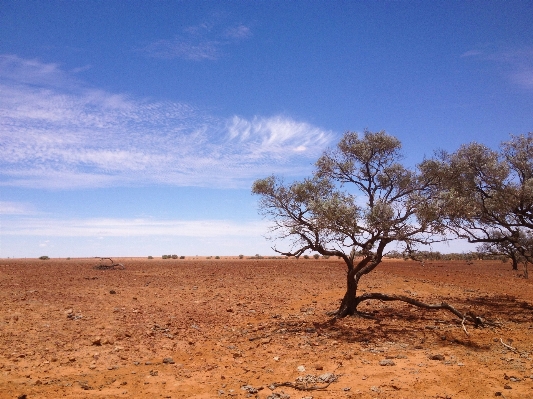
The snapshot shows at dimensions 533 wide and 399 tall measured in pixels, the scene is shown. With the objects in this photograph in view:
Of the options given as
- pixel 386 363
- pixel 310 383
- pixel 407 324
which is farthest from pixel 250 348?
pixel 407 324

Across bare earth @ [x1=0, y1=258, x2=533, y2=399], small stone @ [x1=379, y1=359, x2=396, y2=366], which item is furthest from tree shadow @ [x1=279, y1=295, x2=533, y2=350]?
small stone @ [x1=379, y1=359, x2=396, y2=366]

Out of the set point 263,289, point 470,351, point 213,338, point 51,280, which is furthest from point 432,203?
point 51,280

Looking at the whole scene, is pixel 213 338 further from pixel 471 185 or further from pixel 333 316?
pixel 471 185

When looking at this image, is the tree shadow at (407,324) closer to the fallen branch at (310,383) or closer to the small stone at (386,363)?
the small stone at (386,363)

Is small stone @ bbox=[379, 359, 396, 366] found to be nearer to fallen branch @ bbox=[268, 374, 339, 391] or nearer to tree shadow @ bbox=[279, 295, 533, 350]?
fallen branch @ bbox=[268, 374, 339, 391]

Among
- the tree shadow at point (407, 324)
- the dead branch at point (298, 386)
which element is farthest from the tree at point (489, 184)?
the dead branch at point (298, 386)

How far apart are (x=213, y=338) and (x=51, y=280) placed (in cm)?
1708

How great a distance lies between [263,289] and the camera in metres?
23.4

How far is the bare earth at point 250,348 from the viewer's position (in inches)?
348

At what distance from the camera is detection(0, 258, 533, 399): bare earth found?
29.0 ft

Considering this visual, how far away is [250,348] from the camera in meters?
12.1

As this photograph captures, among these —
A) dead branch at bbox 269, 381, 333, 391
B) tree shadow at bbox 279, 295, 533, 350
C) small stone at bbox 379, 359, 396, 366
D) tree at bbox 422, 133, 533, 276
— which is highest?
tree at bbox 422, 133, 533, 276

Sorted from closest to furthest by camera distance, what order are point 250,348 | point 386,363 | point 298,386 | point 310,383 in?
point 298,386 → point 310,383 → point 386,363 → point 250,348

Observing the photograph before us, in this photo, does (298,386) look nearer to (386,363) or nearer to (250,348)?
(386,363)
